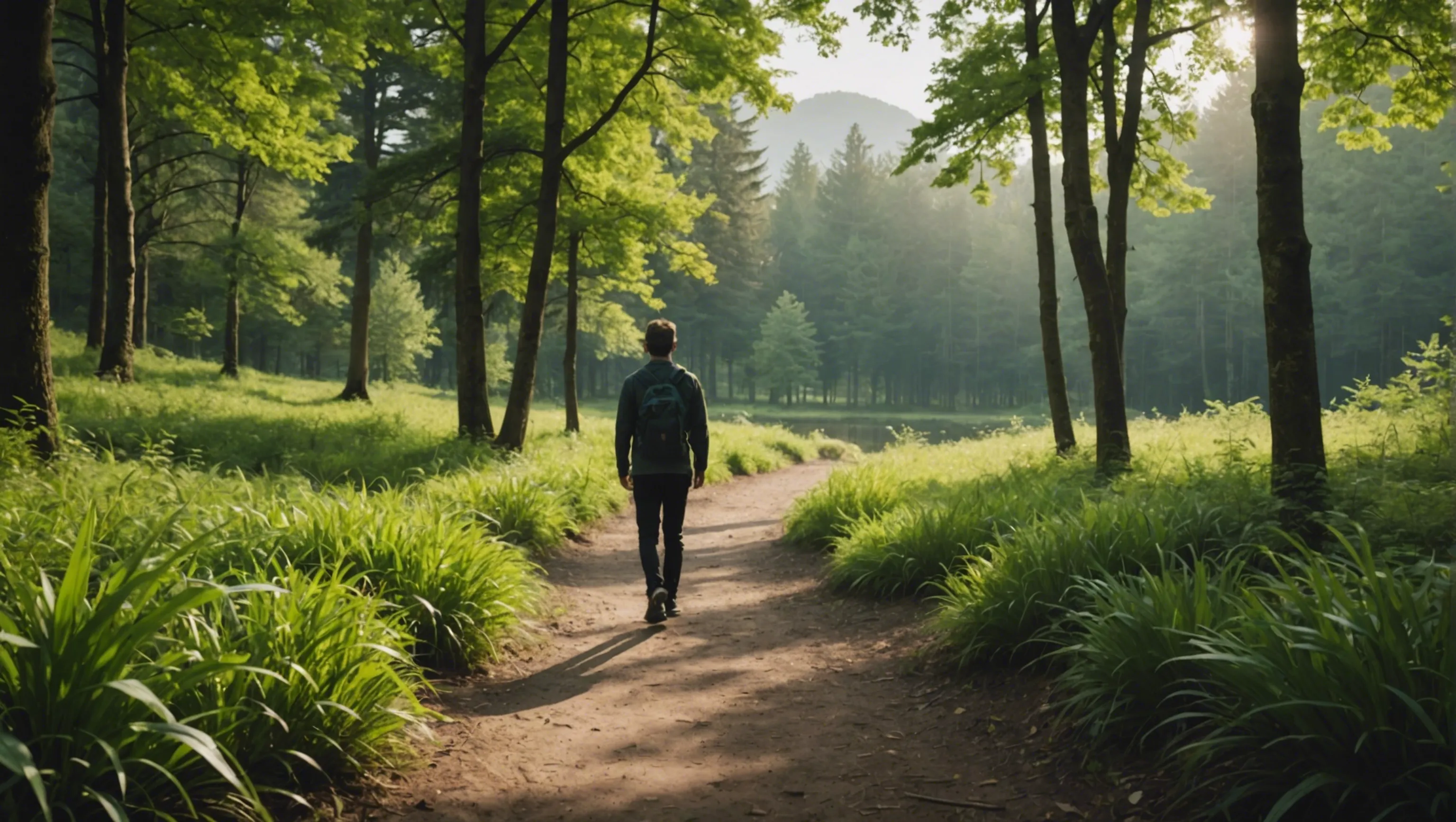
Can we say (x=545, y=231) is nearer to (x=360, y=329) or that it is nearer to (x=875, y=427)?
(x=360, y=329)

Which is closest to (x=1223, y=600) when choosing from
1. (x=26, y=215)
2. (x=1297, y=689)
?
(x=1297, y=689)

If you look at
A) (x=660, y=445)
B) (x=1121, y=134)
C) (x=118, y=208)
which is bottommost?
(x=660, y=445)

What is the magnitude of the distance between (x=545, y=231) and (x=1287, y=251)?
32.2 ft

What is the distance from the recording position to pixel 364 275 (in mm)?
21875

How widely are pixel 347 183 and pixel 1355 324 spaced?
155 ft

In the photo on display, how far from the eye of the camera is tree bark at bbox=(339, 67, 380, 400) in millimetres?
21109

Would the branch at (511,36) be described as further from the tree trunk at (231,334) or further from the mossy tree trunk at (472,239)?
the tree trunk at (231,334)

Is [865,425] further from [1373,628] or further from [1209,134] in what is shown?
[1373,628]

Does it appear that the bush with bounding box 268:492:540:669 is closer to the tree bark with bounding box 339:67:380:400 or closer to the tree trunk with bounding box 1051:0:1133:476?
the tree trunk with bounding box 1051:0:1133:476

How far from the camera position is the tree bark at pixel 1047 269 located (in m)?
12.4

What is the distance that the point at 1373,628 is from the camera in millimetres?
2834

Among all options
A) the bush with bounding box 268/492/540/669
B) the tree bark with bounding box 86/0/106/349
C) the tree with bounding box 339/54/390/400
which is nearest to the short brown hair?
the bush with bounding box 268/492/540/669

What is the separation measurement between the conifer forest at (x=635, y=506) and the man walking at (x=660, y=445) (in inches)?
4.4

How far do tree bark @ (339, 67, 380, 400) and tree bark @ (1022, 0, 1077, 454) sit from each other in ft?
51.1
